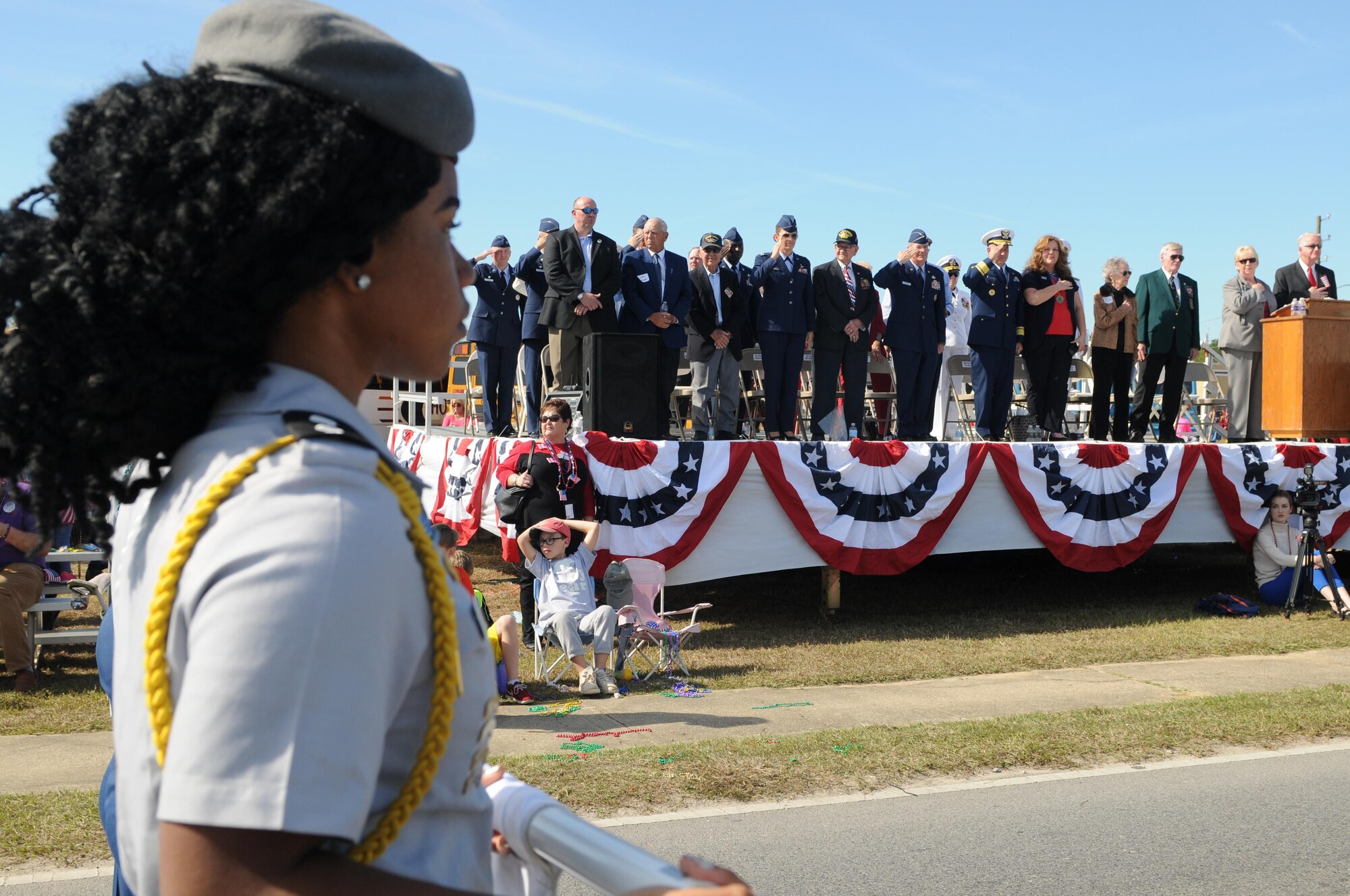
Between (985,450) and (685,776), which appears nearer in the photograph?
(685,776)

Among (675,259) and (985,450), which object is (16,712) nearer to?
(675,259)

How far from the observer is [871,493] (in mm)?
10484

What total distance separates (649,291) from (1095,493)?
491cm

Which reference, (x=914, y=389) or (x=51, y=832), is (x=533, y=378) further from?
(x=51, y=832)

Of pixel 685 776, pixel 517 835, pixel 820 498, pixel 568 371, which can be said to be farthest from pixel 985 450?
pixel 517 835

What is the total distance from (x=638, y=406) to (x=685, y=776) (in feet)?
16.4

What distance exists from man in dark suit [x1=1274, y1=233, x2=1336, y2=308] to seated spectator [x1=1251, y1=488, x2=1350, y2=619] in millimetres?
2897

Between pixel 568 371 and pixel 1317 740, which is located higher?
pixel 568 371

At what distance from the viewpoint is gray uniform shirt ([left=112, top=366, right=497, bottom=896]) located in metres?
0.89

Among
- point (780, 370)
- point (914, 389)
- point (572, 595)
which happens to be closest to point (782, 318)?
point (780, 370)

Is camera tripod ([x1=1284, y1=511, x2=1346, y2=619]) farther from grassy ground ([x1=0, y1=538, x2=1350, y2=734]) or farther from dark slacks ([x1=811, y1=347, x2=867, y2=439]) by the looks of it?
dark slacks ([x1=811, y1=347, x2=867, y2=439])

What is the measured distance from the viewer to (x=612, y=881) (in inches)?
46.0

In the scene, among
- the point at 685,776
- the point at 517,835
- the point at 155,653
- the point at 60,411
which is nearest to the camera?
the point at 155,653

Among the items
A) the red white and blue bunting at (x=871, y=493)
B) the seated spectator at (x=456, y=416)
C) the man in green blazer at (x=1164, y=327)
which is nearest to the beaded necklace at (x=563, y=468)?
the red white and blue bunting at (x=871, y=493)
